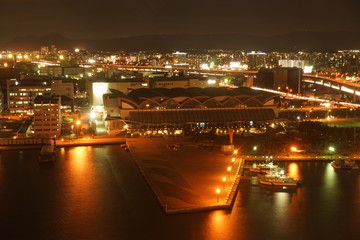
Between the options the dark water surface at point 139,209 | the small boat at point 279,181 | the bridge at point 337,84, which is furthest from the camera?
the bridge at point 337,84

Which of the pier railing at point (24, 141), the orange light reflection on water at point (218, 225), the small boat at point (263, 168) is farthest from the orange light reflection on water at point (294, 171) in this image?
the pier railing at point (24, 141)

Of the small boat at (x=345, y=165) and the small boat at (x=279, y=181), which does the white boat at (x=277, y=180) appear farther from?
the small boat at (x=345, y=165)

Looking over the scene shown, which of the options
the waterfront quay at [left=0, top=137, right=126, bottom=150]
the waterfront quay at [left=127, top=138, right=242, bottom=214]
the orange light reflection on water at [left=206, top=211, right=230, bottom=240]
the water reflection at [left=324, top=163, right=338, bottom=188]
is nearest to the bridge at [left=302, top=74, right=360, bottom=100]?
the water reflection at [left=324, top=163, right=338, bottom=188]

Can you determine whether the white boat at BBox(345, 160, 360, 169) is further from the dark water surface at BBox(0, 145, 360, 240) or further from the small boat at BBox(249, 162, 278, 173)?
the small boat at BBox(249, 162, 278, 173)

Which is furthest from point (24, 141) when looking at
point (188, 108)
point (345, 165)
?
point (345, 165)

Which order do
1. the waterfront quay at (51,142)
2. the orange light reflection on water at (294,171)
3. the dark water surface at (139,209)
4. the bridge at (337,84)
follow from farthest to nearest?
the bridge at (337,84), the waterfront quay at (51,142), the orange light reflection on water at (294,171), the dark water surface at (139,209)

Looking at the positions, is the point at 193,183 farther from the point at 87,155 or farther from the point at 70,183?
the point at 87,155

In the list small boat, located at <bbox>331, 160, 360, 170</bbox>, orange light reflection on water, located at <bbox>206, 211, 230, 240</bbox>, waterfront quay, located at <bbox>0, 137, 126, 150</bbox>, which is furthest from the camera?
waterfront quay, located at <bbox>0, 137, 126, 150</bbox>
